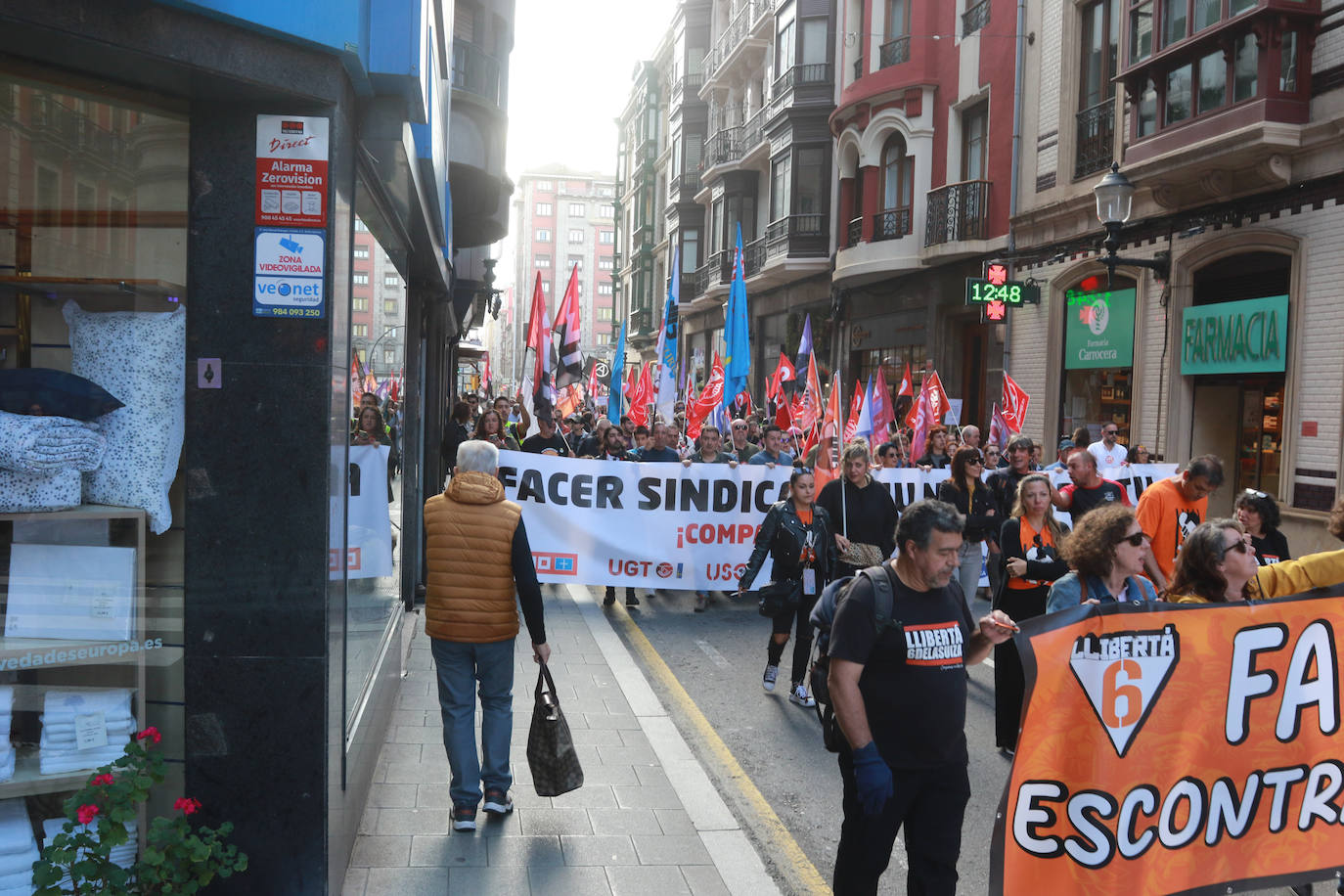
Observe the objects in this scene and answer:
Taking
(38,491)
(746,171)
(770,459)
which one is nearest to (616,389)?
(770,459)

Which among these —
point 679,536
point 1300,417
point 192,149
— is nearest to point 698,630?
point 679,536

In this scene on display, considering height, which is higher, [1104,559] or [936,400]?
[936,400]

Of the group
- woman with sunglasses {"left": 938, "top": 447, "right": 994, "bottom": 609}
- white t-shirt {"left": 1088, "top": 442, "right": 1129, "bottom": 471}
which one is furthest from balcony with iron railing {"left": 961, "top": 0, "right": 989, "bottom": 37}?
woman with sunglasses {"left": 938, "top": 447, "right": 994, "bottom": 609}

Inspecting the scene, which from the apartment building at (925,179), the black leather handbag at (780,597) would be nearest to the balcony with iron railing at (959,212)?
the apartment building at (925,179)

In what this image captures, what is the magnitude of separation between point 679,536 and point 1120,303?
10616 mm

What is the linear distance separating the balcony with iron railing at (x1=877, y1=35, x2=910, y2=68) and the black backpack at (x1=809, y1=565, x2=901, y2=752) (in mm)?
23121

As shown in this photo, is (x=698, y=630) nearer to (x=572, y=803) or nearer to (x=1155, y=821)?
(x=572, y=803)

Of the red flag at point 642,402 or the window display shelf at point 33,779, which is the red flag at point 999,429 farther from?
the window display shelf at point 33,779

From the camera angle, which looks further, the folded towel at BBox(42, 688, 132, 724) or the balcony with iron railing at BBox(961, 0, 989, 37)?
the balcony with iron railing at BBox(961, 0, 989, 37)

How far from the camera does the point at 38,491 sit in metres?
3.81

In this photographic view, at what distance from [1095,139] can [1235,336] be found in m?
5.18

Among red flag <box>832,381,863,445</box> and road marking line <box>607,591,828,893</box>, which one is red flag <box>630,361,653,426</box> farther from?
road marking line <box>607,591,828,893</box>

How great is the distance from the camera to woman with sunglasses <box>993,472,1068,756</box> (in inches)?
270

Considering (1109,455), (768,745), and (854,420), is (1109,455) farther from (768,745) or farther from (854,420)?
(768,745)
